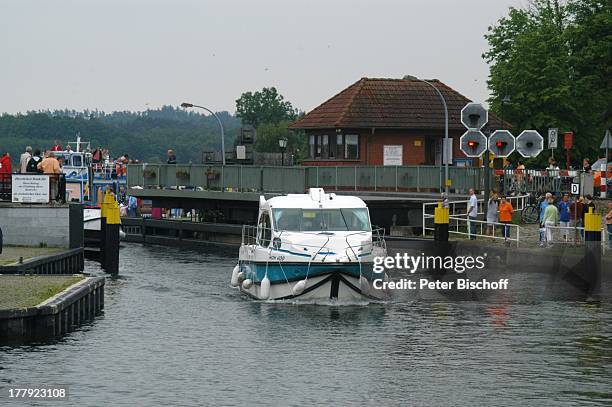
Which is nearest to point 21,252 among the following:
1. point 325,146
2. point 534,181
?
point 534,181

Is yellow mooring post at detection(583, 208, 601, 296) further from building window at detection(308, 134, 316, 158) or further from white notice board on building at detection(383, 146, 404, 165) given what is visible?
building window at detection(308, 134, 316, 158)

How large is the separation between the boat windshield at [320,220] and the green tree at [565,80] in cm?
4386

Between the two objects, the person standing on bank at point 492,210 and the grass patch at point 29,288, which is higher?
the person standing on bank at point 492,210

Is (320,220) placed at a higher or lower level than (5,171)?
lower

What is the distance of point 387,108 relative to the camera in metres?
76.2

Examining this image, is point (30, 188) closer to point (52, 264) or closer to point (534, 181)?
point (52, 264)

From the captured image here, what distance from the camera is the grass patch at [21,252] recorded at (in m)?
39.5

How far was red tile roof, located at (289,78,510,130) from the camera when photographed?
74812 millimetres

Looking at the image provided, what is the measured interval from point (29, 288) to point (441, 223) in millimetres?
18214

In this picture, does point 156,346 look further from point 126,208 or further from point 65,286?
point 126,208

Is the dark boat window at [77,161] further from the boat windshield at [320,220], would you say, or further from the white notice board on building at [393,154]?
the boat windshield at [320,220]

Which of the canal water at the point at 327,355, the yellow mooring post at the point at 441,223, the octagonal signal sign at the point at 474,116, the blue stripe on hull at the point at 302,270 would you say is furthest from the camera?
the octagonal signal sign at the point at 474,116

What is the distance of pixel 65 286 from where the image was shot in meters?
33.3

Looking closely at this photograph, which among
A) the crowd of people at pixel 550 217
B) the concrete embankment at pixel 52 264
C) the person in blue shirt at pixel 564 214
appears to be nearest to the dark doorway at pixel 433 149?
the crowd of people at pixel 550 217
